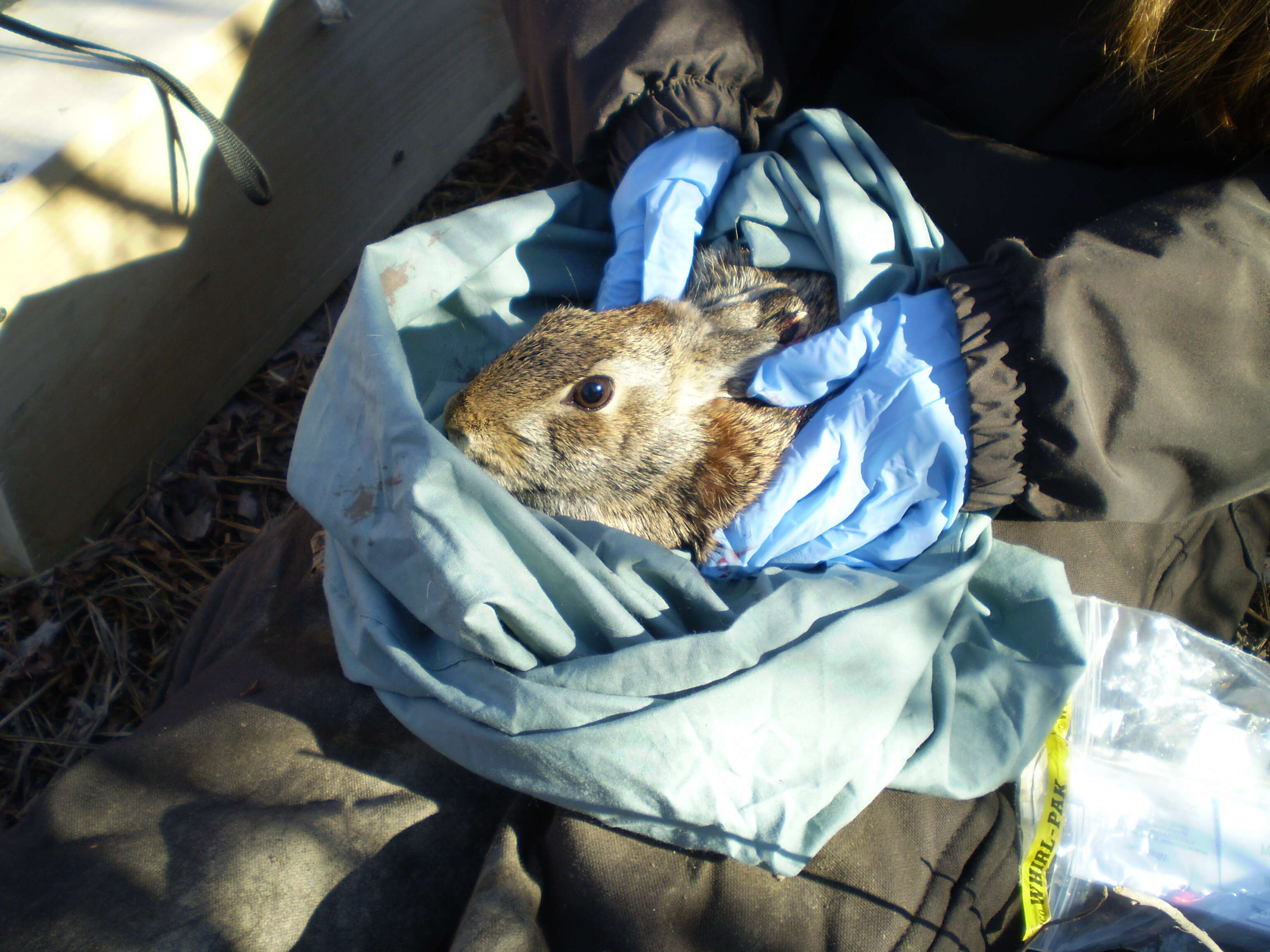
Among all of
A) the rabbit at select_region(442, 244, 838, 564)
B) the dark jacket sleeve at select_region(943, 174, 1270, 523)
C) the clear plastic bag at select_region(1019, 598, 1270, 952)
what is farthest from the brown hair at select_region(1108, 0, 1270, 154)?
the clear plastic bag at select_region(1019, 598, 1270, 952)

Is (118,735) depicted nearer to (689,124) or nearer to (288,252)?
(288,252)

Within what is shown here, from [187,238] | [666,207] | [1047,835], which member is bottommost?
[1047,835]

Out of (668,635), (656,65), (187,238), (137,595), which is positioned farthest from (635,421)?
(137,595)

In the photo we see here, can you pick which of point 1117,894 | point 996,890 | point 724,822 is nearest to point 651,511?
point 724,822

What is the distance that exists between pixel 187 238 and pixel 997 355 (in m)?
2.46

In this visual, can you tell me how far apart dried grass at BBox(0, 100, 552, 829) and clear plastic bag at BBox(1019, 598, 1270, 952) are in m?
2.56

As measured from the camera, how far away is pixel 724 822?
A: 152 cm

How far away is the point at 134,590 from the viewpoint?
266 cm

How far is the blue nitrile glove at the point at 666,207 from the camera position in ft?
7.18

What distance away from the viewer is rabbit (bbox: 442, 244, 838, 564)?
2.05 metres

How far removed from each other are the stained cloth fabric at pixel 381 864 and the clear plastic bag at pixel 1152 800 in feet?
0.71

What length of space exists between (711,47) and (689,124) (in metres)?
0.22

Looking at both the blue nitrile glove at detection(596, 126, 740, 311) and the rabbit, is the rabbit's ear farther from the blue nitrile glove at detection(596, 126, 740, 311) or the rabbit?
the blue nitrile glove at detection(596, 126, 740, 311)

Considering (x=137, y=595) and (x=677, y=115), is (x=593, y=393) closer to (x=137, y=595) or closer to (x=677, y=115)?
(x=677, y=115)
